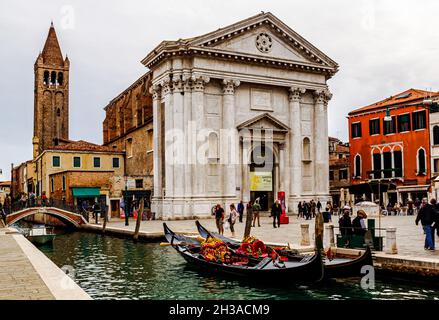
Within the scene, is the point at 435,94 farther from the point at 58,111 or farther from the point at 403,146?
the point at 58,111

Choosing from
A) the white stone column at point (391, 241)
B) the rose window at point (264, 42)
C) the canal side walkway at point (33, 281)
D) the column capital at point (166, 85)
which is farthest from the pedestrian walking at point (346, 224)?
the rose window at point (264, 42)

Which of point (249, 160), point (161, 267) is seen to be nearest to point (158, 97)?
point (249, 160)

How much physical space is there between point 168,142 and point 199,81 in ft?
13.2

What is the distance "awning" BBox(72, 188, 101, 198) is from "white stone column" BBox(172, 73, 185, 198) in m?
8.70

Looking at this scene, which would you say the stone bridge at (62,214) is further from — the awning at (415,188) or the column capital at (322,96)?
the awning at (415,188)

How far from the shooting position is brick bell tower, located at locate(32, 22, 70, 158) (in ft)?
215

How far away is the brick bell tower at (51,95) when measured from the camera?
2579 inches

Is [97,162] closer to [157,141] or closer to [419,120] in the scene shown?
[157,141]

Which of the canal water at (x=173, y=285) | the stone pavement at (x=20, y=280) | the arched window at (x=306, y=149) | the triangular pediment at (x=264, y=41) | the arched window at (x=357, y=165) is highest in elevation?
the triangular pediment at (x=264, y=41)

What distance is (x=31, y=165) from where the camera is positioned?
2365 inches

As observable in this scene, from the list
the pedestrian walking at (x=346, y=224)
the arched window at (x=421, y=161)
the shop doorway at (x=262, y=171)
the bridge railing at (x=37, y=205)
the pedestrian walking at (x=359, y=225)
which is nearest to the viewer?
the pedestrian walking at (x=359, y=225)

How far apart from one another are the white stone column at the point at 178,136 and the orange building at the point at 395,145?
13027 millimetres

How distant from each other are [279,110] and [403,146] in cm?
1042
